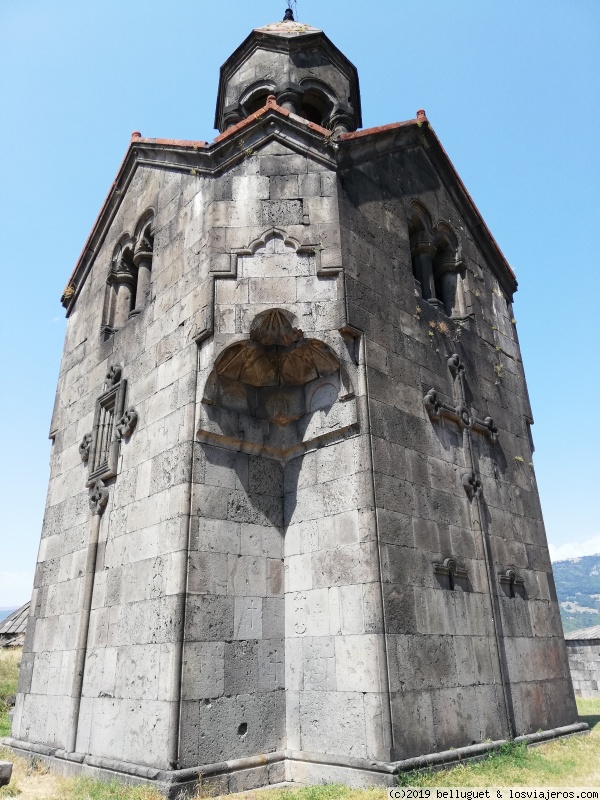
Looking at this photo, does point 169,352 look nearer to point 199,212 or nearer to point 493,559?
point 199,212

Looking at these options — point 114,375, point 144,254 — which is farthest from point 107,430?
point 144,254

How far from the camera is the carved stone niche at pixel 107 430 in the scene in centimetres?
Result: 963

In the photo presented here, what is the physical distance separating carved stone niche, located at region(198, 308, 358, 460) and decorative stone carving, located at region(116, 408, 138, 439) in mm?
1731

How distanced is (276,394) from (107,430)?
331cm

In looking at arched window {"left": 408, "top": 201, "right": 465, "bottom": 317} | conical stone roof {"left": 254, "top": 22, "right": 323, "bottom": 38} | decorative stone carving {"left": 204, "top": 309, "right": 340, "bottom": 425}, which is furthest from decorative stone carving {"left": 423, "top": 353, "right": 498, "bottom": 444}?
conical stone roof {"left": 254, "top": 22, "right": 323, "bottom": 38}

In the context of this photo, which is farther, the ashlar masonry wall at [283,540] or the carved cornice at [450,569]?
the carved cornice at [450,569]

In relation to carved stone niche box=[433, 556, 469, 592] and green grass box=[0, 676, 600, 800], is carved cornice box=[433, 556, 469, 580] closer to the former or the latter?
carved stone niche box=[433, 556, 469, 592]

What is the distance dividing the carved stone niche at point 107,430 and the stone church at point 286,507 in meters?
0.05

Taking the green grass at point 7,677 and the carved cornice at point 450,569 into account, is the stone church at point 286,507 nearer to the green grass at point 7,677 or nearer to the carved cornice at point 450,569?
the carved cornice at point 450,569

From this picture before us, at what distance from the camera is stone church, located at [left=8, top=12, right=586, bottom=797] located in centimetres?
720

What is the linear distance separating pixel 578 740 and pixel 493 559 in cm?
300

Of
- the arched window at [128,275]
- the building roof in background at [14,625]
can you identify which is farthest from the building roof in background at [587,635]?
the arched window at [128,275]

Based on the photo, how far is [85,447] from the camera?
1062 cm

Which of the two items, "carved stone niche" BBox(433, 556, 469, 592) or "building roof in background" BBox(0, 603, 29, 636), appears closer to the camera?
"carved stone niche" BBox(433, 556, 469, 592)
